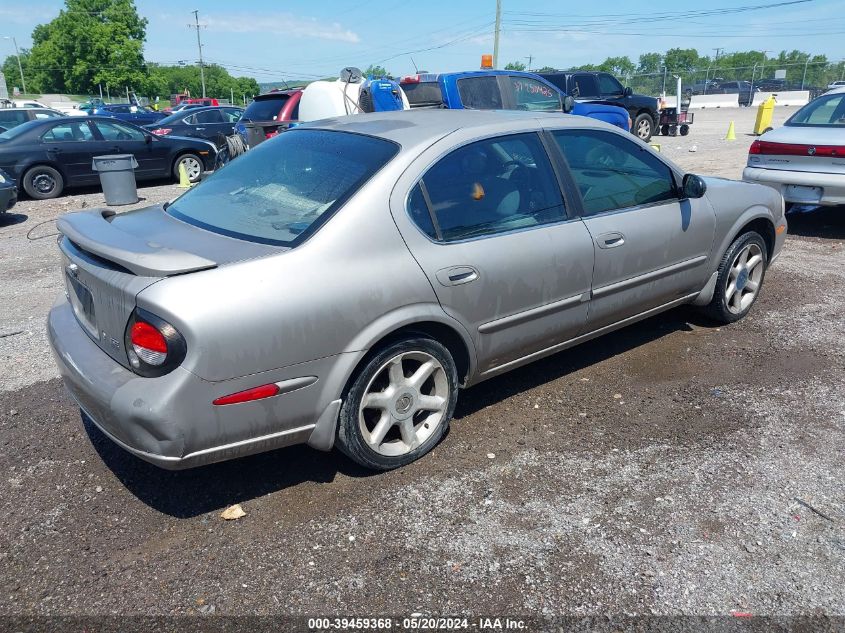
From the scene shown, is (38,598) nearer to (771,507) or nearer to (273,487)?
(273,487)

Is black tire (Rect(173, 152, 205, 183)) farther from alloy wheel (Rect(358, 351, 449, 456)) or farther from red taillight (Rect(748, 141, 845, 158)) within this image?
alloy wheel (Rect(358, 351, 449, 456))

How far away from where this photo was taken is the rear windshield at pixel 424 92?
11.3 m

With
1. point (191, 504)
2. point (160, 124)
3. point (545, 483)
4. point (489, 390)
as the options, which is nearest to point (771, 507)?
point (545, 483)

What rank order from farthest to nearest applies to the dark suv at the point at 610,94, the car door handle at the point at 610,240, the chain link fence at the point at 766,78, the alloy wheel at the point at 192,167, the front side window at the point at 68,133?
the chain link fence at the point at 766,78 < the dark suv at the point at 610,94 < the alloy wheel at the point at 192,167 < the front side window at the point at 68,133 < the car door handle at the point at 610,240

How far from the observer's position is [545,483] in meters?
3.22

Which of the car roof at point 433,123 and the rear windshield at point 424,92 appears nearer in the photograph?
the car roof at point 433,123

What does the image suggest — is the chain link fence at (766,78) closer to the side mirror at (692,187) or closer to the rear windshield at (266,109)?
the rear windshield at (266,109)

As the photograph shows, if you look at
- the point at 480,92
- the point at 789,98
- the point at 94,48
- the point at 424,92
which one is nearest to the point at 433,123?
the point at 480,92

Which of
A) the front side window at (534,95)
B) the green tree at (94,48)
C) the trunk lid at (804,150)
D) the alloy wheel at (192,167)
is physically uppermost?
the green tree at (94,48)

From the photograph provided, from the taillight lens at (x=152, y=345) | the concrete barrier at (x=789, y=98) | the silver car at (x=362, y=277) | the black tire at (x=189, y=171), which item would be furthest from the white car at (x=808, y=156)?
the concrete barrier at (x=789, y=98)

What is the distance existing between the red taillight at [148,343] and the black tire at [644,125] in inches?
726

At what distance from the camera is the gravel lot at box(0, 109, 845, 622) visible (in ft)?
8.32

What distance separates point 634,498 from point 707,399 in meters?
1.25

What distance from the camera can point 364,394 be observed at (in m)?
3.06
